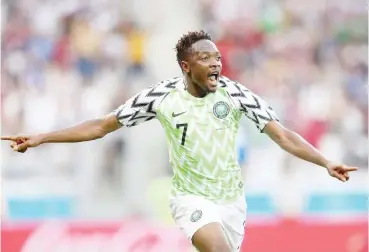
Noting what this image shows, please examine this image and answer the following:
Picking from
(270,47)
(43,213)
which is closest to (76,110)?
(43,213)

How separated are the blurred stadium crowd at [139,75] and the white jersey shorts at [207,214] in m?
4.79

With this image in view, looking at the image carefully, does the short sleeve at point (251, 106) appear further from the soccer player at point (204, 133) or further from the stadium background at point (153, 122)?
the stadium background at point (153, 122)

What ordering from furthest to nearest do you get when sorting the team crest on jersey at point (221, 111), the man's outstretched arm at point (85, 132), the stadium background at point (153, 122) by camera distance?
the stadium background at point (153, 122) → the man's outstretched arm at point (85, 132) → the team crest on jersey at point (221, 111)

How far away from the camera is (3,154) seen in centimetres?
1241

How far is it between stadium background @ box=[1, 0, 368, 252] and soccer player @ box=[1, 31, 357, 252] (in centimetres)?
285

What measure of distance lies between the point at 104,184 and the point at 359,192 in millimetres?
3215

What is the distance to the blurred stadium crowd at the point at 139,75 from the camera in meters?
12.4

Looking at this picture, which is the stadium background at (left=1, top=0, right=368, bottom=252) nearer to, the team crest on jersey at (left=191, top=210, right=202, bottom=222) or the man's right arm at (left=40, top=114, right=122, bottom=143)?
the man's right arm at (left=40, top=114, right=122, bottom=143)

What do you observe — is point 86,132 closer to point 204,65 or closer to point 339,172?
point 204,65

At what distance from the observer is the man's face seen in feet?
22.7

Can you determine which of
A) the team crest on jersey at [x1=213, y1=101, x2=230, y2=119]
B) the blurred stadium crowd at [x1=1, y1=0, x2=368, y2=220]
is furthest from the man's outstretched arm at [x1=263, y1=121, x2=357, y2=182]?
the blurred stadium crowd at [x1=1, y1=0, x2=368, y2=220]

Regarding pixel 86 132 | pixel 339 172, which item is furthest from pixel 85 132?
pixel 339 172

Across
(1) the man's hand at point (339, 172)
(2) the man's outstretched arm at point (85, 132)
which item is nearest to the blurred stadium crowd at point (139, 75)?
(2) the man's outstretched arm at point (85, 132)

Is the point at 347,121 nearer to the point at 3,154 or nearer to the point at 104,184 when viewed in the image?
the point at 104,184
